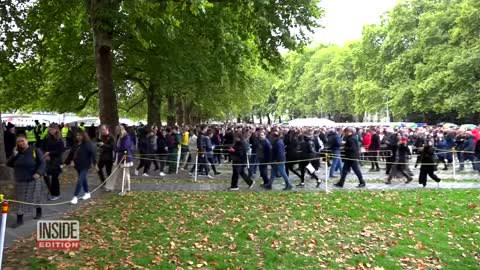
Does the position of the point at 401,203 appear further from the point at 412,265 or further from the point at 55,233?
the point at 55,233

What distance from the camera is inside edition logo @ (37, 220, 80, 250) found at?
7.29 metres

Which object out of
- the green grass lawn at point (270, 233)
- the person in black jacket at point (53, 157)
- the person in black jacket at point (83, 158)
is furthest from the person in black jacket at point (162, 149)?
the person in black jacket at point (83, 158)

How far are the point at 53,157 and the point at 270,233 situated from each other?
6.05 m

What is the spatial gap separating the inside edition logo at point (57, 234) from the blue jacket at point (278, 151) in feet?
29.0

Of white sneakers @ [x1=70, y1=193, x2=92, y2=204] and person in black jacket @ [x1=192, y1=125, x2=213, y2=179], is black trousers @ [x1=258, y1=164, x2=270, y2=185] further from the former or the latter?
white sneakers @ [x1=70, y1=193, x2=92, y2=204]

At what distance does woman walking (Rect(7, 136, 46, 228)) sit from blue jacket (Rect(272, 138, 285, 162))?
24.4 feet

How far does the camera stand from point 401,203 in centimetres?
1320

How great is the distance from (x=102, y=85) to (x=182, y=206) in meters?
8.68

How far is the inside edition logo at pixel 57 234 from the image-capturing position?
23.9ft

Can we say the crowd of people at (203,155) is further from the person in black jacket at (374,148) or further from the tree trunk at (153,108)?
the tree trunk at (153,108)

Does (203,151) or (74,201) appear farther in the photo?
(203,151)

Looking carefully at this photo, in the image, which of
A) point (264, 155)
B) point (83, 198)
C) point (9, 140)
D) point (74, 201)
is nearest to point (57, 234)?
point (74, 201)

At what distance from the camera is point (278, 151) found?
16.1 m

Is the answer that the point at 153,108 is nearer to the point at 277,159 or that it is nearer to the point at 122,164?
the point at 277,159
